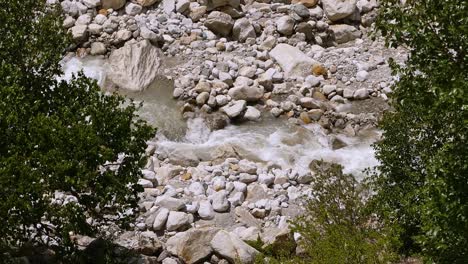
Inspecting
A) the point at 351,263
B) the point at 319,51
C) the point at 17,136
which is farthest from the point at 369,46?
the point at 17,136

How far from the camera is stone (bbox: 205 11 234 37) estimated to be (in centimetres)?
2816

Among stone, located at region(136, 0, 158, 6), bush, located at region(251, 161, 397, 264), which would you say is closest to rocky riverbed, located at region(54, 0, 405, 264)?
stone, located at region(136, 0, 158, 6)

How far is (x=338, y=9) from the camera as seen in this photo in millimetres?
29078

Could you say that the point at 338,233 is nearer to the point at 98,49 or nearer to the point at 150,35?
the point at 150,35

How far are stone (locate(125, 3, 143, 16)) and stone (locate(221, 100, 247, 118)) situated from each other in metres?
7.57

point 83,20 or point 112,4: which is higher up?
point 112,4

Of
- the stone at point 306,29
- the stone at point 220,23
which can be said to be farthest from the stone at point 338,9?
the stone at point 220,23

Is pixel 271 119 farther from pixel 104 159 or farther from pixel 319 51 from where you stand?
pixel 104 159

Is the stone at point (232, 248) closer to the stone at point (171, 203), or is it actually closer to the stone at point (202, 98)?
the stone at point (171, 203)

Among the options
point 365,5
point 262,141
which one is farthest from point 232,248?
point 365,5

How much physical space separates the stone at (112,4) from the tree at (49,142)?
14.0 metres

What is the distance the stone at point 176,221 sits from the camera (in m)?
18.0

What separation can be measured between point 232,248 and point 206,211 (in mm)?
2631

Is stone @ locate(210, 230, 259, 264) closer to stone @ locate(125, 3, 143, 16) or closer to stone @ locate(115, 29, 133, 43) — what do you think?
stone @ locate(115, 29, 133, 43)
